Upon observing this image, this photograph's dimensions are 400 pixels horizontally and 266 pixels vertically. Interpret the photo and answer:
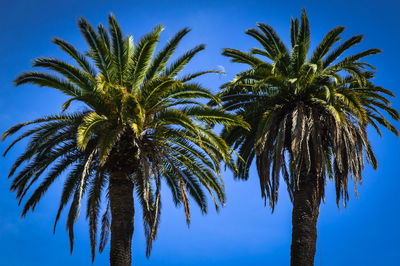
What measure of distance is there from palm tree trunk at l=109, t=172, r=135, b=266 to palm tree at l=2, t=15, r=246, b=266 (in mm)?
36

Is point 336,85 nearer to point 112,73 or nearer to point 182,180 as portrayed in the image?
point 182,180

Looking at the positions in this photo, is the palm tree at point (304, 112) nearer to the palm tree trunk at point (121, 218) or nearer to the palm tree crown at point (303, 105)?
the palm tree crown at point (303, 105)

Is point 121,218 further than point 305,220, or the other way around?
point 305,220

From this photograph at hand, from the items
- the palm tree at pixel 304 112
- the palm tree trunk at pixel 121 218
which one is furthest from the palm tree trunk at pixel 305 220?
the palm tree trunk at pixel 121 218

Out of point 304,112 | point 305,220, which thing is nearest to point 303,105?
point 304,112

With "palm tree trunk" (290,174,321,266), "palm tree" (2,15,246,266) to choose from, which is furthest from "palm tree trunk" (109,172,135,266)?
"palm tree trunk" (290,174,321,266)

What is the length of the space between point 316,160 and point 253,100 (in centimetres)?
413

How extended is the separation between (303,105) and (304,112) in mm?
411

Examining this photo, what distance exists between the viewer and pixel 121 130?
19.6 metres

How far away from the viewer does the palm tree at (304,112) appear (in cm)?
2214

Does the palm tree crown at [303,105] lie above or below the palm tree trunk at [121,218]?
above

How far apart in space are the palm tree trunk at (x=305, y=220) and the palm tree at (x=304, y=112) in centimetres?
4

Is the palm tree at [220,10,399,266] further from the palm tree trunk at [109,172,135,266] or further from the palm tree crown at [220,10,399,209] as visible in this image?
the palm tree trunk at [109,172,135,266]

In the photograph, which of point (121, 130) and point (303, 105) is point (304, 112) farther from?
point (121, 130)
